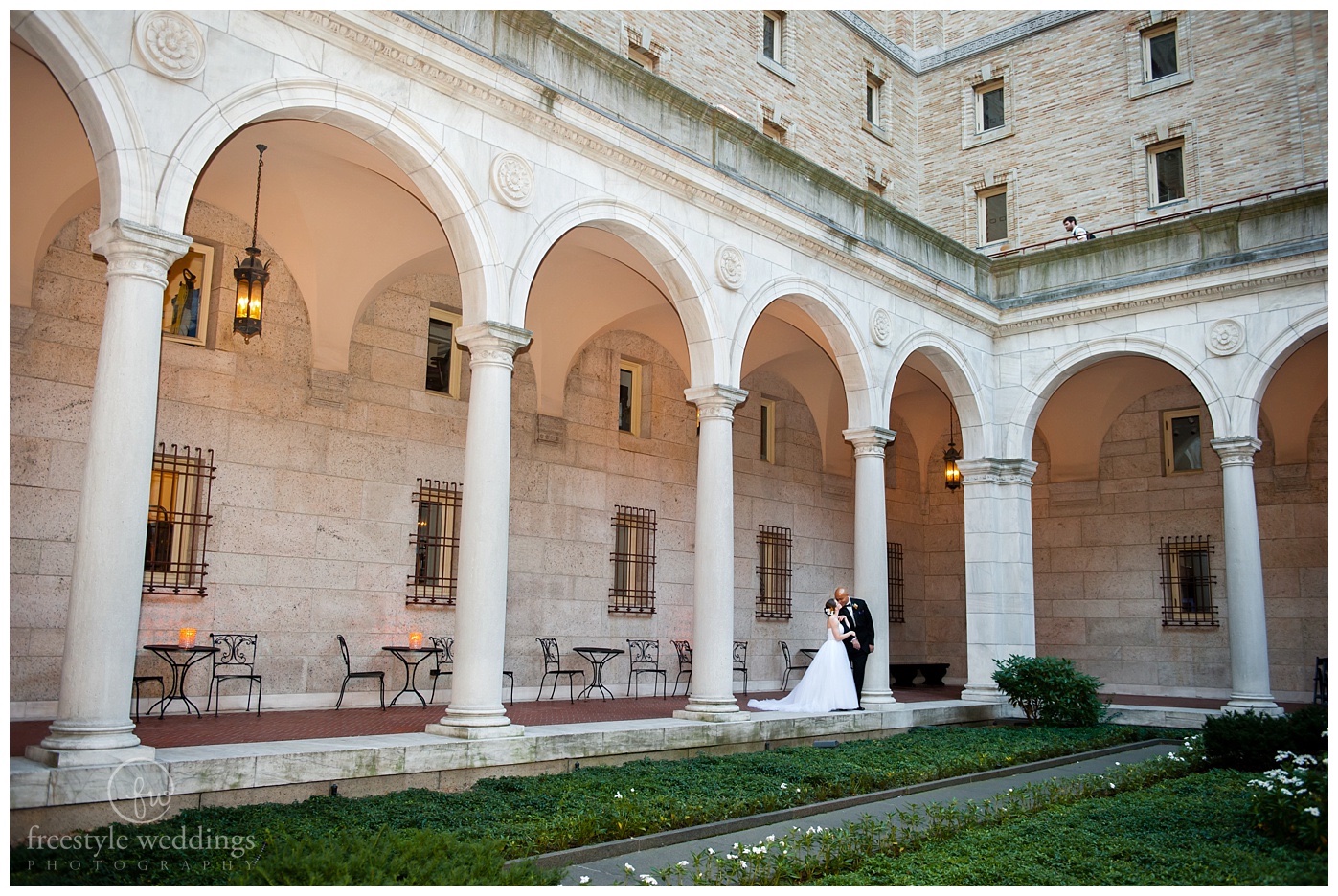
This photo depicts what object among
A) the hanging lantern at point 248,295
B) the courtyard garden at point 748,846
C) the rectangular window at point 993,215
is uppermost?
the rectangular window at point 993,215

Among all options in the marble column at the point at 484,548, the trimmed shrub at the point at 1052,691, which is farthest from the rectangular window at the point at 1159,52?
the marble column at the point at 484,548

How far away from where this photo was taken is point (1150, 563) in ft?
70.5

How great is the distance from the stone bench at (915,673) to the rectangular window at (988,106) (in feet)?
41.5

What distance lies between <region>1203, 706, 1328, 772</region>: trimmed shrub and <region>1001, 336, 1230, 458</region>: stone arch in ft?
20.1

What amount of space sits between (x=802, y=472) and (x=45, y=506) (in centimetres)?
1363

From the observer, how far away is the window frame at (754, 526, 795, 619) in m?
20.1

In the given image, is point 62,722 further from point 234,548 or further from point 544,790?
point 234,548

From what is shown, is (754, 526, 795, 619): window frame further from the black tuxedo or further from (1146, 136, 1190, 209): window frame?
(1146, 136, 1190, 209): window frame

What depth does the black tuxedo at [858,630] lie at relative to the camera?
48.8 ft

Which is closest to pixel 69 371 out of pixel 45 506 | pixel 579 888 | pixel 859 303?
pixel 45 506

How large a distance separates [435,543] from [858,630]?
6084mm

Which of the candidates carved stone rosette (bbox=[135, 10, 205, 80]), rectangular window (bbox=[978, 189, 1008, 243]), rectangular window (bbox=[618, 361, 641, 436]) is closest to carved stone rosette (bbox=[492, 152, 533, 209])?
carved stone rosette (bbox=[135, 10, 205, 80])

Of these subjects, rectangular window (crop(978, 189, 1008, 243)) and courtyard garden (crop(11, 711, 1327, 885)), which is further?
rectangular window (crop(978, 189, 1008, 243))

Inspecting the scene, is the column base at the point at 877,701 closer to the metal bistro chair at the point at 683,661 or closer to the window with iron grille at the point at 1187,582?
the metal bistro chair at the point at 683,661
